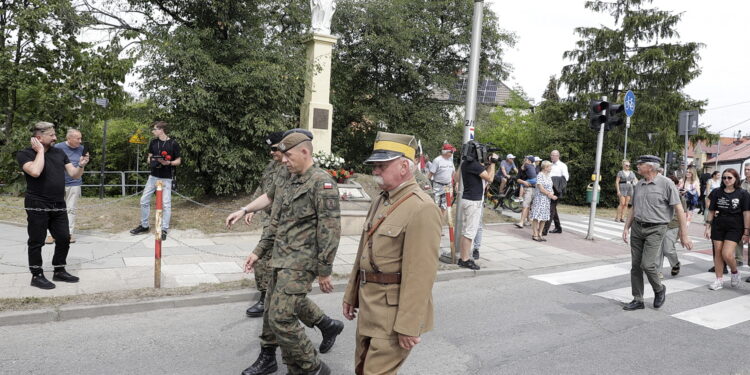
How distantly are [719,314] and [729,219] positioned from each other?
1.80 meters

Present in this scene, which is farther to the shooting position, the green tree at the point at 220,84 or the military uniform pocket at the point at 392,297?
the green tree at the point at 220,84

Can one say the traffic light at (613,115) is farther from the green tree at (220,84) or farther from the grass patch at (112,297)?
the grass patch at (112,297)

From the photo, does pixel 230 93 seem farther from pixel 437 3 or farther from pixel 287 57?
pixel 437 3

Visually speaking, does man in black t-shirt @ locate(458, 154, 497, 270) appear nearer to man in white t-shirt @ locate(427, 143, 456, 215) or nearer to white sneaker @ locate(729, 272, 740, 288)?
man in white t-shirt @ locate(427, 143, 456, 215)

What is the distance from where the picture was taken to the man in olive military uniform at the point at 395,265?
103 inches

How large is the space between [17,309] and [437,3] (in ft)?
64.6

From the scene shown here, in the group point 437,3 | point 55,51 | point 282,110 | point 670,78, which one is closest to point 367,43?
point 437,3

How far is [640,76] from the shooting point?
24.0 m

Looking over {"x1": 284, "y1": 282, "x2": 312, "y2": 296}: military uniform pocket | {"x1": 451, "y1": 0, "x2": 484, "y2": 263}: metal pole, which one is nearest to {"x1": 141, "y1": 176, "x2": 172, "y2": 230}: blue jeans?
{"x1": 451, "y1": 0, "x2": 484, "y2": 263}: metal pole

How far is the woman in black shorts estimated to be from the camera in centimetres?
731

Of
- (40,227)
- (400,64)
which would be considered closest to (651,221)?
(40,227)

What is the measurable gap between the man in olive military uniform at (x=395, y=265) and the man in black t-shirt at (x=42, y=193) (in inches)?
178

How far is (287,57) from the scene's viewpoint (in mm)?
12102

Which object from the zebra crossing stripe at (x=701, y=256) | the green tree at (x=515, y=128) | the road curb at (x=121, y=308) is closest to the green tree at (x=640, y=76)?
the green tree at (x=515, y=128)
